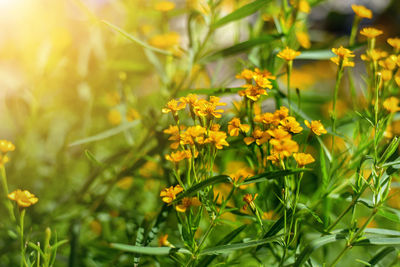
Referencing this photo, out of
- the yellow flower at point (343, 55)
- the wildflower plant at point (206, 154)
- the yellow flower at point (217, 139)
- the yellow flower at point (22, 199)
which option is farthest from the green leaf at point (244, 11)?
the yellow flower at point (22, 199)

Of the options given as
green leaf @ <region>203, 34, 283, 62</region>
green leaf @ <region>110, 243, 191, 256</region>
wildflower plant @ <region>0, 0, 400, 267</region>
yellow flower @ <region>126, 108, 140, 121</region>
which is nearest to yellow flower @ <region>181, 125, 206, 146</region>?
wildflower plant @ <region>0, 0, 400, 267</region>

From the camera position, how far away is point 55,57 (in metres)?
0.95

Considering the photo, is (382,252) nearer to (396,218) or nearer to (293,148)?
(396,218)

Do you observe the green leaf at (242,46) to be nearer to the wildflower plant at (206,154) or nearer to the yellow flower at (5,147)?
the wildflower plant at (206,154)

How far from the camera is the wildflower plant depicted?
1.39 ft

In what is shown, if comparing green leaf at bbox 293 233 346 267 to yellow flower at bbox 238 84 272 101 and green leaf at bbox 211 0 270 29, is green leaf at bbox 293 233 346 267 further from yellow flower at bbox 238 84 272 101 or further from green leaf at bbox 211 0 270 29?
green leaf at bbox 211 0 270 29

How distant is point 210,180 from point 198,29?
40cm

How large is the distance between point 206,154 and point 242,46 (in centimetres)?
23

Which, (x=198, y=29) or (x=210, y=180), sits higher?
(x=198, y=29)

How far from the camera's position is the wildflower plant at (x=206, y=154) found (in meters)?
0.42

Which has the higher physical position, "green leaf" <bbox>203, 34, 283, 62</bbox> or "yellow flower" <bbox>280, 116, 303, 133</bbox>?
"green leaf" <bbox>203, 34, 283, 62</bbox>

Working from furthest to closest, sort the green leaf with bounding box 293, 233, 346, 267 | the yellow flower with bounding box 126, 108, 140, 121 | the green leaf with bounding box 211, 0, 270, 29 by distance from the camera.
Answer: the yellow flower with bounding box 126, 108, 140, 121 < the green leaf with bounding box 211, 0, 270, 29 < the green leaf with bounding box 293, 233, 346, 267

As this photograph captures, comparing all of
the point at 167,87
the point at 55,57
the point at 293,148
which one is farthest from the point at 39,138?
the point at 293,148

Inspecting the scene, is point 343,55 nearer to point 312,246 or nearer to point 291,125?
point 291,125
